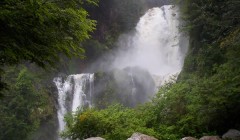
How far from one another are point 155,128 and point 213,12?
6320 mm

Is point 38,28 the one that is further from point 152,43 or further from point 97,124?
point 152,43

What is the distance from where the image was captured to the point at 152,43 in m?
36.2

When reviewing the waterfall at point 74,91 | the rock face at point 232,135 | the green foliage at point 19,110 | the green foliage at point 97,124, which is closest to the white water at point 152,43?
the waterfall at point 74,91

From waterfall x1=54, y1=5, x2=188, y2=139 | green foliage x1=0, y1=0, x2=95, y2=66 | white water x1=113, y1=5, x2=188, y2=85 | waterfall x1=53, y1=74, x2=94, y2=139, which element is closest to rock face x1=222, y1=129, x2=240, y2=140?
green foliage x1=0, y1=0, x2=95, y2=66

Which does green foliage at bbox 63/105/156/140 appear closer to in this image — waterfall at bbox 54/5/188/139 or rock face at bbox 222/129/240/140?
rock face at bbox 222/129/240/140

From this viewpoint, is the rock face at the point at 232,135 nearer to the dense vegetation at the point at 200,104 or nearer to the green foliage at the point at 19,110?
the dense vegetation at the point at 200,104

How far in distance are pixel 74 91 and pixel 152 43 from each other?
497 inches

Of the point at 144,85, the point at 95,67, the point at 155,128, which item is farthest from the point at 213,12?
the point at 95,67

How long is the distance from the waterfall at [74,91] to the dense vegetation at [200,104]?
1329 cm

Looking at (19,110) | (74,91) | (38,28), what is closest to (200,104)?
(38,28)

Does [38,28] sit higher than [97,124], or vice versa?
[38,28]

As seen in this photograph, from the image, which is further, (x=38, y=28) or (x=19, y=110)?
(x=19, y=110)

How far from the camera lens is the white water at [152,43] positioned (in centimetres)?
3425

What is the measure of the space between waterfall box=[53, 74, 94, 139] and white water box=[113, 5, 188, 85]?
759 centimetres
